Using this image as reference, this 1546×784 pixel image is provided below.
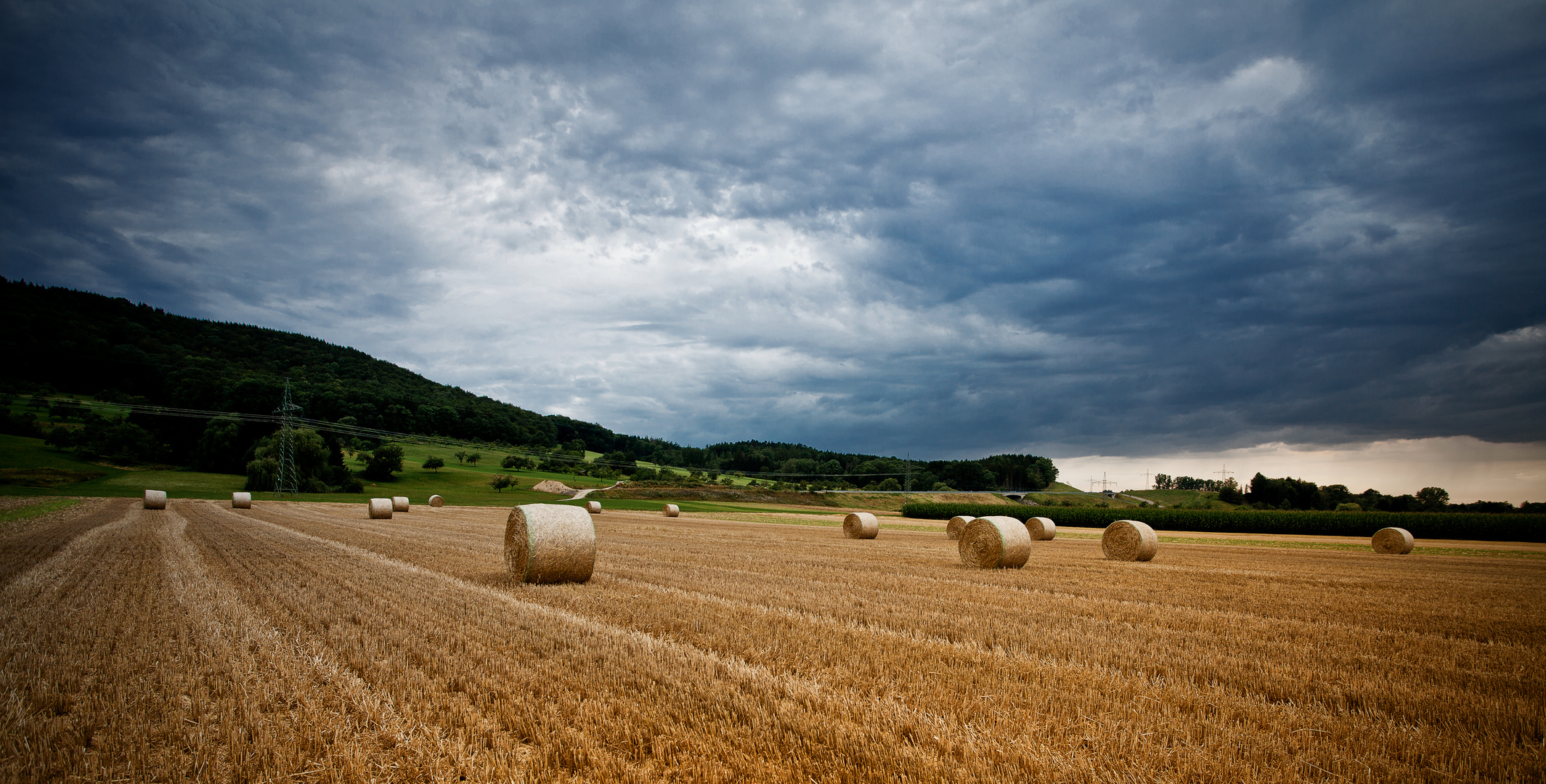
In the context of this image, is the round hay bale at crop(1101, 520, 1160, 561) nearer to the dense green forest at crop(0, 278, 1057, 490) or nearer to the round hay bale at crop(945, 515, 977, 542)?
the round hay bale at crop(945, 515, 977, 542)

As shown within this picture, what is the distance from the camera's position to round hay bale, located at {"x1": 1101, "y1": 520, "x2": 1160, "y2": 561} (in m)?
18.0

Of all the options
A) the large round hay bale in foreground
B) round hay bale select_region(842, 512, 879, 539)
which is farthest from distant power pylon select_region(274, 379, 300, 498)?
the large round hay bale in foreground

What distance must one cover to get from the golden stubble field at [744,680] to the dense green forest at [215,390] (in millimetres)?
66463

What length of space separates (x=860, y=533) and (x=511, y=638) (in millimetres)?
20988

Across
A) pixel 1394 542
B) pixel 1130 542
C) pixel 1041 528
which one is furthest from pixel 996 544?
pixel 1394 542

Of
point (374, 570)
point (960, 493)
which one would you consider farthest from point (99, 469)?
point (960, 493)

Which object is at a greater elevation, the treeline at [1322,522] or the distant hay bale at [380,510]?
the treeline at [1322,522]

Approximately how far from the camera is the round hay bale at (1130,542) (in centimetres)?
1805

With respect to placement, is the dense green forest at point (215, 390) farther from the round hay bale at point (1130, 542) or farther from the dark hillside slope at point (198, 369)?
the round hay bale at point (1130, 542)

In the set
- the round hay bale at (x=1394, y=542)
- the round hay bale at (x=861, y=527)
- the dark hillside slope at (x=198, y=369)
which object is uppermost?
the dark hillside slope at (x=198, y=369)

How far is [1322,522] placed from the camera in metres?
44.2

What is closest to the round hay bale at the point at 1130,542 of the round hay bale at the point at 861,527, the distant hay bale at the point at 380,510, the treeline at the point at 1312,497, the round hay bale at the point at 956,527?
the round hay bale at the point at 956,527

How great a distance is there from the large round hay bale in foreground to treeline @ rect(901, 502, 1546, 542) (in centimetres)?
3722

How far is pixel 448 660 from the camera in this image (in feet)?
17.7
